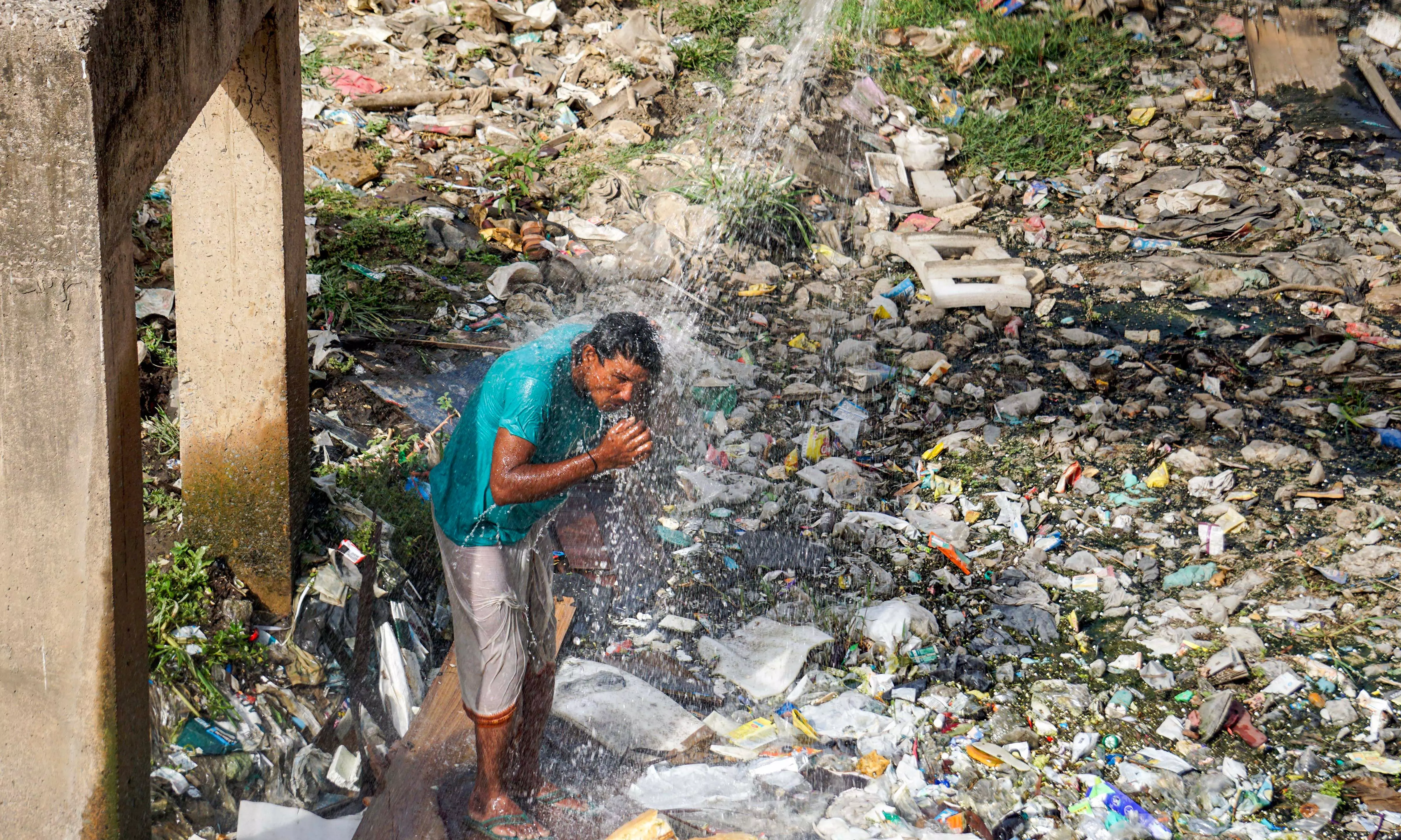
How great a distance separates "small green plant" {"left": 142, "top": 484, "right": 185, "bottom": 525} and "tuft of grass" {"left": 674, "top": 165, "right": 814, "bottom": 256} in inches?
159

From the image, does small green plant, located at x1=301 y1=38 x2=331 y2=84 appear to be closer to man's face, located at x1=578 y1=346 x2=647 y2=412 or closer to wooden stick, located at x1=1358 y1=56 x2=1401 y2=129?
man's face, located at x1=578 y1=346 x2=647 y2=412

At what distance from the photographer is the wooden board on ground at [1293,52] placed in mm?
8984

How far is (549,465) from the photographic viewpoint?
9.31ft

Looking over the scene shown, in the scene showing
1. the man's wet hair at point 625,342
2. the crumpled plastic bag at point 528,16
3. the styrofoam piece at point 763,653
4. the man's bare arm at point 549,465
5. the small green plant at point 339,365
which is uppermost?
the crumpled plastic bag at point 528,16

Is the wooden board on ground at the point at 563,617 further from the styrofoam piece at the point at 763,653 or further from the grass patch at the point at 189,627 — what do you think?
the grass patch at the point at 189,627

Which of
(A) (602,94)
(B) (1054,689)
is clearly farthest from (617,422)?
(A) (602,94)

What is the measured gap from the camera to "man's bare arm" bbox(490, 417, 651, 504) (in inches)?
110

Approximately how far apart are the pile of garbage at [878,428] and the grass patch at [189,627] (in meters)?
0.07

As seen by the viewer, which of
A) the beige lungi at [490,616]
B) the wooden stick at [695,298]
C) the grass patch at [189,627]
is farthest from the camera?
the wooden stick at [695,298]

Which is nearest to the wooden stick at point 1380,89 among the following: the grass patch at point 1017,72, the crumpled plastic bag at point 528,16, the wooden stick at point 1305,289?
the grass patch at point 1017,72

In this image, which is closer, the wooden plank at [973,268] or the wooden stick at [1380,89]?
the wooden plank at [973,268]

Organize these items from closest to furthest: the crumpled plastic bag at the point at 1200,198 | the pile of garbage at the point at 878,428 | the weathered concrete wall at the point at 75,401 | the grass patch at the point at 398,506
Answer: the weathered concrete wall at the point at 75,401 → the pile of garbage at the point at 878,428 → the grass patch at the point at 398,506 → the crumpled plastic bag at the point at 1200,198

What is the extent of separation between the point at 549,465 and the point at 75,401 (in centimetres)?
122

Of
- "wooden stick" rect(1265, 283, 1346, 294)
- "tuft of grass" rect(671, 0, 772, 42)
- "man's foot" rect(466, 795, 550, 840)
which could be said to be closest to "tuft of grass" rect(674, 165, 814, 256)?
"tuft of grass" rect(671, 0, 772, 42)
